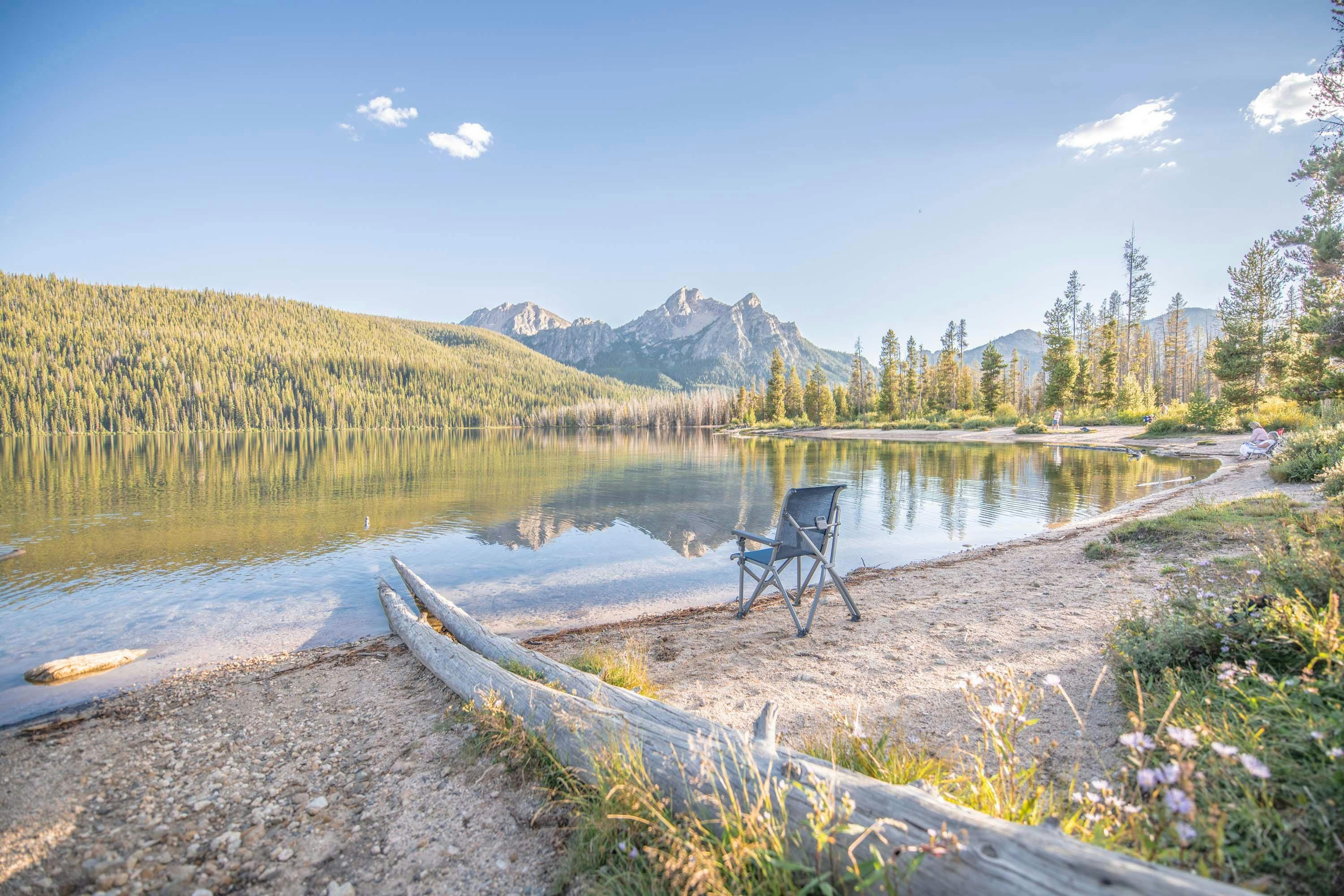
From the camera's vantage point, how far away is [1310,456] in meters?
12.4

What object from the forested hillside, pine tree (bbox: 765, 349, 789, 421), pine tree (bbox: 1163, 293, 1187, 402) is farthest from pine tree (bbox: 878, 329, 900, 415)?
the forested hillside

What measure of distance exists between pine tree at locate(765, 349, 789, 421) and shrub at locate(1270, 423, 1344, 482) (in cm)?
7187

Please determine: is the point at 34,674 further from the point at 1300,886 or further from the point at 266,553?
the point at 1300,886

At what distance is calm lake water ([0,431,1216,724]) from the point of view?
793 centimetres

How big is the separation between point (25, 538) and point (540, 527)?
12.5 metres

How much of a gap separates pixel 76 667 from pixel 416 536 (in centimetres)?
742

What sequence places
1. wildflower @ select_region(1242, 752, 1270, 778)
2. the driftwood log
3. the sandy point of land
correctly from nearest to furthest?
wildflower @ select_region(1242, 752, 1270, 778)
the driftwood log
the sandy point of land

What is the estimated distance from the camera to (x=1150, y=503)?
1303 centimetres

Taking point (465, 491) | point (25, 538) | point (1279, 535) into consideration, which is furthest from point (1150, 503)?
point (25, 538)

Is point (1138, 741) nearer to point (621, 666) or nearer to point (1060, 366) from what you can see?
point (621, 666)

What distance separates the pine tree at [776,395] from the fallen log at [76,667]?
82267mm

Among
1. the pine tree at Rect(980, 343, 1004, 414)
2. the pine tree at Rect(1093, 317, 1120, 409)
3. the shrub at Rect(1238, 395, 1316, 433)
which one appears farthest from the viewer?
the pine tree at Rect(980, 343, 1004, 414)

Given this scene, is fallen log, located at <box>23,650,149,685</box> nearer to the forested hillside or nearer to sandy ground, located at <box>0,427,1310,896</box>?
sandy ground, located at <box>0,427,1310,896</box>

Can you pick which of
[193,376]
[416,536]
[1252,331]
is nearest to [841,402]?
[1252,331]
